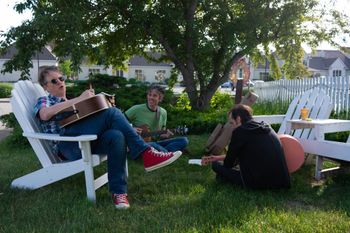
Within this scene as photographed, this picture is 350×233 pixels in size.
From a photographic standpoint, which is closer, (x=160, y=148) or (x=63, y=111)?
(x=63, y=111)

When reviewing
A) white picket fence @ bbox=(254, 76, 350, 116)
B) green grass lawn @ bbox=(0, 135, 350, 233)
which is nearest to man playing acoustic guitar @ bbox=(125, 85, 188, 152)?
green grass lawn @ bbox=(0, 135, 350, 233)

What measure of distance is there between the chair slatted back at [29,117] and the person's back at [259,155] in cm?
184

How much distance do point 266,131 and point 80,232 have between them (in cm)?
203

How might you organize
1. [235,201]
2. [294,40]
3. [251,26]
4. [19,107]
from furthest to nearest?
[294,40]
[251,26]
[19,107]
[235,201]

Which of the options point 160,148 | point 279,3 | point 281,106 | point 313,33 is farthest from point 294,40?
point 160,148

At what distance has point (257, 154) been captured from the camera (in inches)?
152

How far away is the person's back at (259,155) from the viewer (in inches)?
152

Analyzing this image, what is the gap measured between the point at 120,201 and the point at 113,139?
21.9 inches

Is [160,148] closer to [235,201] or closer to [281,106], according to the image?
[235,201]

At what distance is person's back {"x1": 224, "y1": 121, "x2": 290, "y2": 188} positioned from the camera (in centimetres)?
387

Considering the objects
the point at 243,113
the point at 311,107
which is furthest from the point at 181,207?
the point at 311,107

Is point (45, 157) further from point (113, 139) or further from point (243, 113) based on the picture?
point (243, 113)

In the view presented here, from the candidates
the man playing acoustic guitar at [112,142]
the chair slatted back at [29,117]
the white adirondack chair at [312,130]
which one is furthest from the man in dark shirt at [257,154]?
the chair slatted back at [29,117]

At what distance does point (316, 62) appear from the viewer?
6247 centimetres
